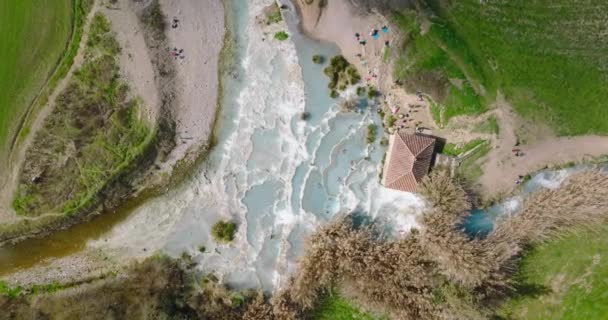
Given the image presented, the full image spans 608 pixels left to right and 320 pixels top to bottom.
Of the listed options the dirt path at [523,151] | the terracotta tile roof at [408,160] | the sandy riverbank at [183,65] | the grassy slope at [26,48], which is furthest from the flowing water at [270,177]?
the grassy slope at [26,48]

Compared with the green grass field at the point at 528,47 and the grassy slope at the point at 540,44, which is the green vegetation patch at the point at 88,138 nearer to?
the green grass field at the point at 528,47

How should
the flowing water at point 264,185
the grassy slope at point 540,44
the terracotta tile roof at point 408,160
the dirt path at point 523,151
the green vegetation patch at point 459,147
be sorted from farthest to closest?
the flowing water at point 264,185 < the green vegetation patch at point 459,147 < the dirt path at point 523,151 < the grassy slope at point 540,44 < the terracotta tile roof at point 408,160

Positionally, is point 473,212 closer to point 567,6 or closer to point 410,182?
point 410,182

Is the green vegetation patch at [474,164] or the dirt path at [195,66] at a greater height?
the dirt path at [195,66]

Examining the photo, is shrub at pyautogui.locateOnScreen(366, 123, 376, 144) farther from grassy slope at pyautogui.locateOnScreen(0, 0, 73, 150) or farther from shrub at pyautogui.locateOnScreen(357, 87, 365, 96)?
grassy slope at pyautogui.locateOnScreen(0, 0, 73, 150)

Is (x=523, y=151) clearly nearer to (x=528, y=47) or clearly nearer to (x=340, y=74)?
(x=528, y=47)

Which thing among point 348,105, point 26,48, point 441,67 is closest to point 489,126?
point 441,67
